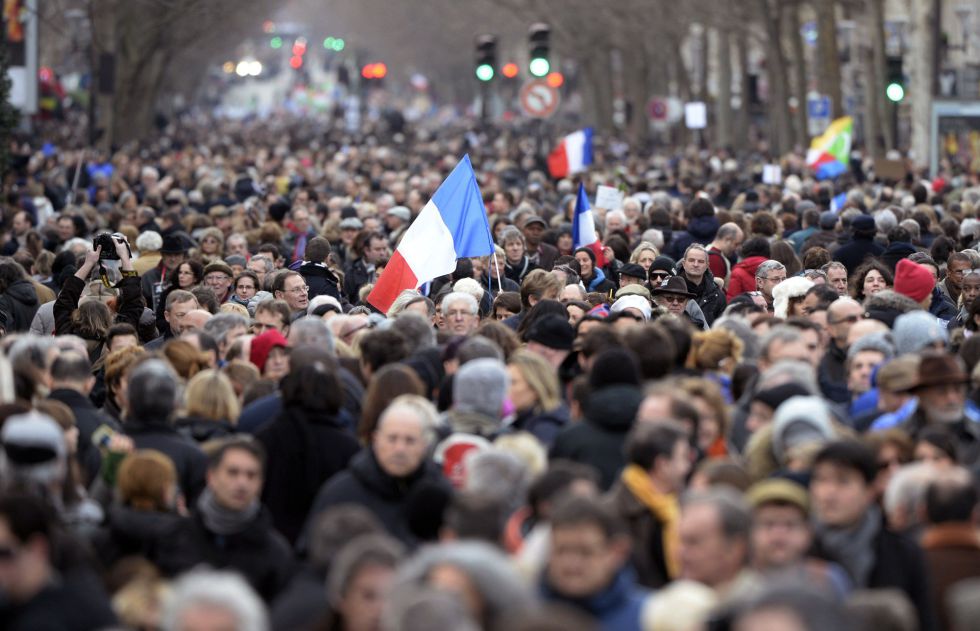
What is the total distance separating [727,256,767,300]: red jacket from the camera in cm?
1585

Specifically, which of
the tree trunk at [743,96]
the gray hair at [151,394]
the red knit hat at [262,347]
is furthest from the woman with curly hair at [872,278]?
the tree trunk at [743,96]

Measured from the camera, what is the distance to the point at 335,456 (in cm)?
884

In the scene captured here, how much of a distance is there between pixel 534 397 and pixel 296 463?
116 cm

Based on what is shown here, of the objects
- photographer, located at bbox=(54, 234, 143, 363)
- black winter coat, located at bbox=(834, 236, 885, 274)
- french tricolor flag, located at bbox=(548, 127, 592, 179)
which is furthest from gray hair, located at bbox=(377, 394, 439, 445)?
french tricolor flag, located at bbox=(548, 127, 592, 179)

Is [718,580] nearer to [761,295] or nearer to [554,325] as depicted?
[554,325]

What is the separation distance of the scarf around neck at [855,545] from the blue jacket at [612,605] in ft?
3.41

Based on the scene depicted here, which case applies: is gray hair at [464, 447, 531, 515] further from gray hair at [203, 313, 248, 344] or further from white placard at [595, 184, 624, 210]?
white placard at [595, 184, 624, 210]

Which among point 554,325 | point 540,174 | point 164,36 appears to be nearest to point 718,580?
point 554,325

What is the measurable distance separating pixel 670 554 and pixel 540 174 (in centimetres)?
2542

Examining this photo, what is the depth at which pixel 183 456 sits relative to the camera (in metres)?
8.75

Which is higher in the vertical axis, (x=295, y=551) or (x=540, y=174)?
(x=540, y=174)

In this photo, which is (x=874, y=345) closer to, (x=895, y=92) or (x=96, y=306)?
(x=96, y=306)

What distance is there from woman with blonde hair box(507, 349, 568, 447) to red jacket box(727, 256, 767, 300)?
6.55 meters

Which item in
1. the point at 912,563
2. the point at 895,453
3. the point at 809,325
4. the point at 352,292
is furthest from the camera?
the point at 352,292
